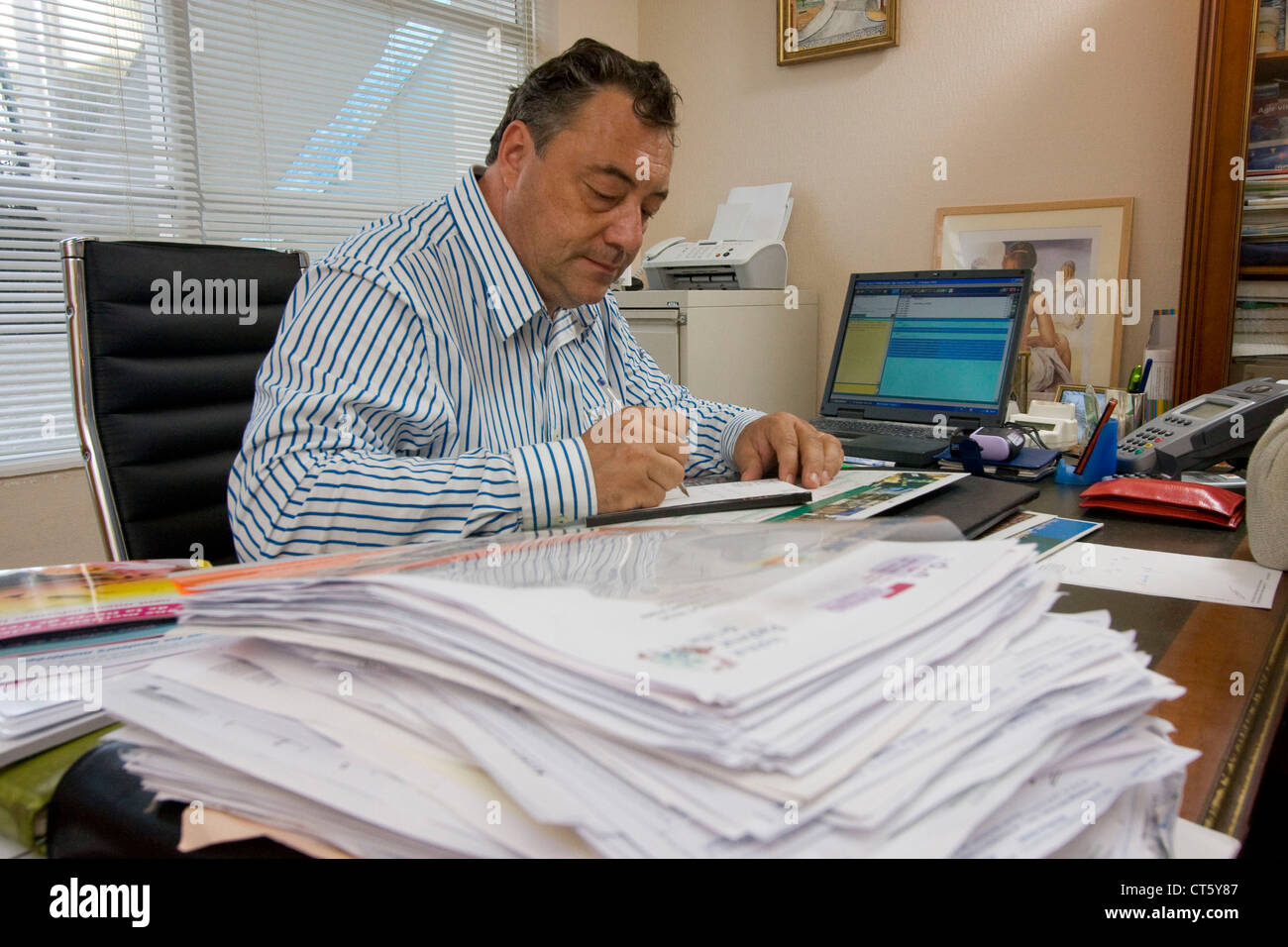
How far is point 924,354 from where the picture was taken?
1.76 meters

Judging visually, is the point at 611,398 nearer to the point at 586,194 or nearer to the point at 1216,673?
the point at 586,194

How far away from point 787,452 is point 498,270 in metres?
0.44

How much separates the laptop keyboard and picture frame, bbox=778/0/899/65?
1401mm

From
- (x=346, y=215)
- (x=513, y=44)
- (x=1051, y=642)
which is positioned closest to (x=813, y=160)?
(x=513, y=44)

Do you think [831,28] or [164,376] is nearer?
[164,376]

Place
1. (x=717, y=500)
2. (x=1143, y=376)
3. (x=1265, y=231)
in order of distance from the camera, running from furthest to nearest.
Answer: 1. (x=1265, y=231)
2. (x=1143, y=376)
3. (x=717, y=500)

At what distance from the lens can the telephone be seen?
4.22ft

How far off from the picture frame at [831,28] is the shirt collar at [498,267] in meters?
1.94

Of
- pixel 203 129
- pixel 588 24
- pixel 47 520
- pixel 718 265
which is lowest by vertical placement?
pixel 47 520

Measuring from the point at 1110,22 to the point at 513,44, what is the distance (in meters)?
1.89

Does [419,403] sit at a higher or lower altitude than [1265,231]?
lower

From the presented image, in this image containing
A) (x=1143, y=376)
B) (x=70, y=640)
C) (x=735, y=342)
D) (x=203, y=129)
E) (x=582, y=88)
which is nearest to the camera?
(x=70, y=640)

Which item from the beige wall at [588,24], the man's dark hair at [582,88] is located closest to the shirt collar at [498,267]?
the man's dark hair at [582,88]

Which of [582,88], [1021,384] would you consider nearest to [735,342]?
[1021,384]
